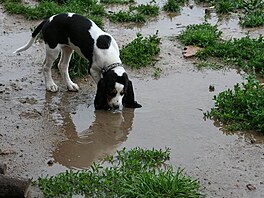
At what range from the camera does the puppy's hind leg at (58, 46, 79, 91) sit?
306 inches

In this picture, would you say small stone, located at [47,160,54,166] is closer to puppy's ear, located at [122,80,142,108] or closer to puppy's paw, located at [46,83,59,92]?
puppy's ear, located at [122,80,142,108]

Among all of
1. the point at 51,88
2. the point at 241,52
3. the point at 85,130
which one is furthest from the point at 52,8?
the point at 85,130

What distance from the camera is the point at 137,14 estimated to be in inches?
405

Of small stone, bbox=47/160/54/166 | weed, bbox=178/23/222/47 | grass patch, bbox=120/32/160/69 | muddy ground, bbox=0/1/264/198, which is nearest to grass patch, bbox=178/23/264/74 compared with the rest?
weed, bbox=178/23/222/47

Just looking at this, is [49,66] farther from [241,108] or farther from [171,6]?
[171,6]

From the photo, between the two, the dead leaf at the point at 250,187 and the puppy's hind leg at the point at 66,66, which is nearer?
the dead leaf at the point at 250,187

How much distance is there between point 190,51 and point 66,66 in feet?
Answer: 6.92

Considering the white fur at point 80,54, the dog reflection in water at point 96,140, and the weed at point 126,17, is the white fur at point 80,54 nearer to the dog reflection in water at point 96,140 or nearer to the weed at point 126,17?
the dog reflection in water at point 96,140

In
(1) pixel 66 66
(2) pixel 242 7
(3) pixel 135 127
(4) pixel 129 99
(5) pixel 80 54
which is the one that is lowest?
(2) pixel 242 7

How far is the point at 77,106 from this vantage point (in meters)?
7.36

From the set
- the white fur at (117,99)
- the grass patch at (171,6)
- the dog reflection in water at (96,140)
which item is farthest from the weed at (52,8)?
the dog reflection in water at (96,140)

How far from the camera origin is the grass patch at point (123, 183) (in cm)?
525

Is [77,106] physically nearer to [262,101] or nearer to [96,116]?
[96,116]

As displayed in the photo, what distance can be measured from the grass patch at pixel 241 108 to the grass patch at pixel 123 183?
4.49 ft
